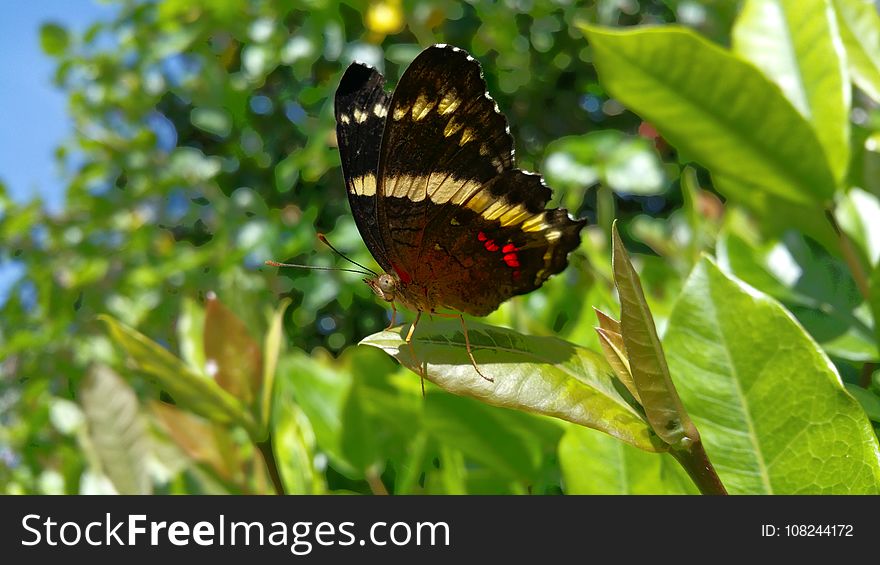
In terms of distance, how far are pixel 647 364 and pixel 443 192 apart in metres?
0.49

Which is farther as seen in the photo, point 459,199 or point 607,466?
point 459,199

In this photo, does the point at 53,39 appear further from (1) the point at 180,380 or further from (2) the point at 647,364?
(2) the point at 647,364

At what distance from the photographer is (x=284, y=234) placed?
Answer: 2.77 meters

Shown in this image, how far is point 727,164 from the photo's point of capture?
867 mm

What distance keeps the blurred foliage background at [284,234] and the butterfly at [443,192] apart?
0.12 m

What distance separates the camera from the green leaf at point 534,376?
0.53m

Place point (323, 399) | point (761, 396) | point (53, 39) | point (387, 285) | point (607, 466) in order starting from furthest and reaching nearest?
point (53, 39), point (323, 399), point (387, 285), point (607, 466), point (761, 396)

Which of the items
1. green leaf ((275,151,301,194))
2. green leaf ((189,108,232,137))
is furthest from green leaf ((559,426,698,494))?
green leaf ((189,108,232,137))

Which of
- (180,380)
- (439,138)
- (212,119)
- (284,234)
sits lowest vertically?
(180,380)

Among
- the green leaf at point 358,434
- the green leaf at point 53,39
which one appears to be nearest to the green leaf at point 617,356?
the green leaf at point 358,434

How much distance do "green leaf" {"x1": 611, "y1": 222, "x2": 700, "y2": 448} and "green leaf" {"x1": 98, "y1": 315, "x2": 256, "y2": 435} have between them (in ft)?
1.89

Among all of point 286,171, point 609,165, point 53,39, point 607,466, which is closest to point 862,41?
point 607,466
